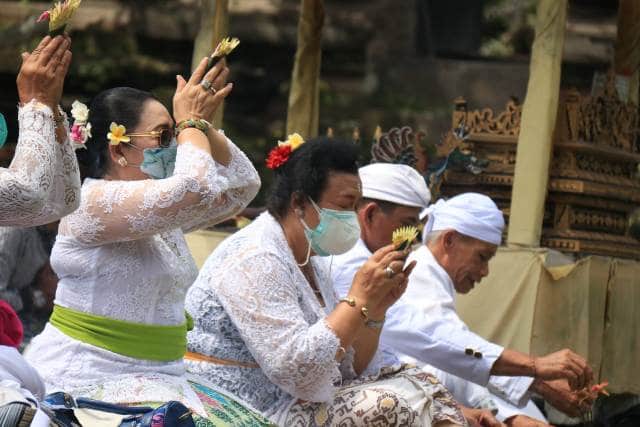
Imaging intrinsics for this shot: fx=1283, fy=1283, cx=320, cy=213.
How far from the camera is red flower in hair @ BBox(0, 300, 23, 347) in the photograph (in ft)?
10.6

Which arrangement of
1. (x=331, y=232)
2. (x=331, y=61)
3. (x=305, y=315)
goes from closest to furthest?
(x=305, y=315) → (x=331, y=232) → (x=331, y=61)

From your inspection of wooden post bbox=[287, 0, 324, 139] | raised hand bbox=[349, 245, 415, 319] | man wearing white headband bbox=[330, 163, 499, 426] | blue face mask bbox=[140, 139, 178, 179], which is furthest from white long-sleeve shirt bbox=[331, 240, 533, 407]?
wooden post bbox=[287, 0, 324, 139]

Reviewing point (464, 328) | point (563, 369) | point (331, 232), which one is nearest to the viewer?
point (331, 232)

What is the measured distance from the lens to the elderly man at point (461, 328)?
5301mm

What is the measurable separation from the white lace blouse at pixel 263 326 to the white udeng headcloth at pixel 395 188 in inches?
45.0

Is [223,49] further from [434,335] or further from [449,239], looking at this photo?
[449,239]

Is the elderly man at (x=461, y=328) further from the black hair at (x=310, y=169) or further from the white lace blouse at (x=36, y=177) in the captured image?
the white lace blouse at (x=36, y=177)

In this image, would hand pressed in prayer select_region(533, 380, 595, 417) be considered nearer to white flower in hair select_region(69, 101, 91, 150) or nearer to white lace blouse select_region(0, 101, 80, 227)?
white flower in hair select_region(69, 101, 91, 150)

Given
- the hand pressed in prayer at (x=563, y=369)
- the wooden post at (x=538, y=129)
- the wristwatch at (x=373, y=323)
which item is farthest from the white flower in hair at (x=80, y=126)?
the wooden post at (x=538, y=129)

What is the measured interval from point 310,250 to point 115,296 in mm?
982

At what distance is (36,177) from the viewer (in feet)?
10.4

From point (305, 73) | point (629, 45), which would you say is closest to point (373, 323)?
point (305, 73)

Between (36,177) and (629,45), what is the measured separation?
16.7 feet

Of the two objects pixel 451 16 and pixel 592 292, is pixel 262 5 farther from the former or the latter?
pixel 592 292
